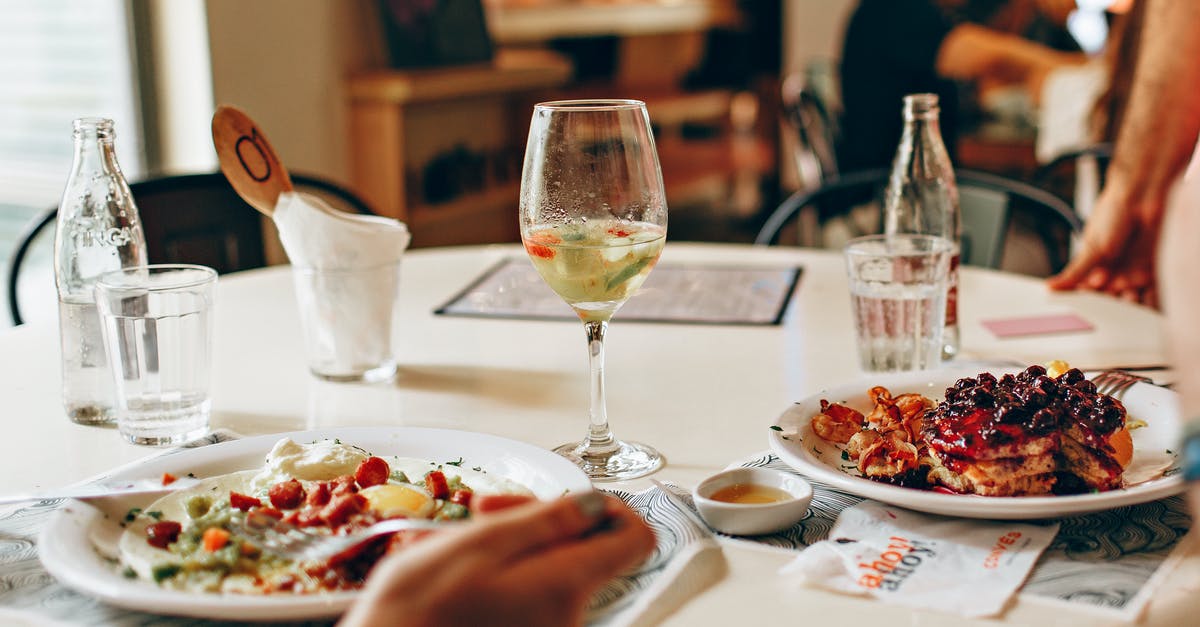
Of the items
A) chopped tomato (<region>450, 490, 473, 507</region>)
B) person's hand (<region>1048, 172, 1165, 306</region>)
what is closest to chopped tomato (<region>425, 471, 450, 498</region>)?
chopped tomato (<region>450, 490, 473, 507</region>)

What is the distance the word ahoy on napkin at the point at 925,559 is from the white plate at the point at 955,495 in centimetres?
2

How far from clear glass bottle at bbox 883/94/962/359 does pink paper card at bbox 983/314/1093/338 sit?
0.39 ft

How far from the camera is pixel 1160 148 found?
72.8 inches

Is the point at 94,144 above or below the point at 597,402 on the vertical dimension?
above

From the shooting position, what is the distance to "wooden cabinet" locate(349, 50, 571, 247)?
13.0ft

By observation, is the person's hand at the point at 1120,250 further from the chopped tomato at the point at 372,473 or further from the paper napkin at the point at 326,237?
the chopped tomato at the point at 372,473

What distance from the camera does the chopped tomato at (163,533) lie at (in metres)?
0.76

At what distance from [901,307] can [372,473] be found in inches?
25.3

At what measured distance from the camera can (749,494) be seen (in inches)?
34.7

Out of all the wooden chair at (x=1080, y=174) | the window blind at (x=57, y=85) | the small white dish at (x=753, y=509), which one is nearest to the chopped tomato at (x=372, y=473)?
the small white dish at (x=753, y=509)

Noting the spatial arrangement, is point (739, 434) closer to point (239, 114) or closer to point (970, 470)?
point (970, 470)

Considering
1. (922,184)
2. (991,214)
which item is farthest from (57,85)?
(922,184)

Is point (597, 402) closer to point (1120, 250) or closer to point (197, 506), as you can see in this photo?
point (197, 506)

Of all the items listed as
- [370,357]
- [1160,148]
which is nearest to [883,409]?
[370,357]
